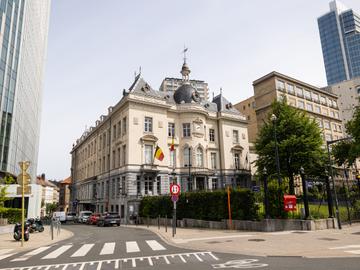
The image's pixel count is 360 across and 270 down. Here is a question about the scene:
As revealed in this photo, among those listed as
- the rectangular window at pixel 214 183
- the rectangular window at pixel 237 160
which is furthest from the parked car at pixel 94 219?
the rectangular window at pixel 237 160

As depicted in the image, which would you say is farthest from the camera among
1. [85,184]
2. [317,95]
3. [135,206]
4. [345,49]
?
[345,49]

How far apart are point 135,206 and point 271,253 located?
99.6 feet

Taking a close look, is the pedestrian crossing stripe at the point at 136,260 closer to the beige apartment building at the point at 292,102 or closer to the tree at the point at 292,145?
the tree at the point at 292,145

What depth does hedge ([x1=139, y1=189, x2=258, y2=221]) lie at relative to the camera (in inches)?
804

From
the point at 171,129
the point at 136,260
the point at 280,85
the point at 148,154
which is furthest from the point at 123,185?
the point at 280,85

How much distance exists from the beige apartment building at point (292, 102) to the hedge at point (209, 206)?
114 ft

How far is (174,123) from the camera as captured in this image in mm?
46531

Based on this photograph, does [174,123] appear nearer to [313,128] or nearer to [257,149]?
[257,149]

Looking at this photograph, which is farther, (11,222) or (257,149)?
(257,149)

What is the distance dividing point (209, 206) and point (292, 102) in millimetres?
41916

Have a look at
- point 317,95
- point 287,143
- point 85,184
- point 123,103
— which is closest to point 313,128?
point 287,143

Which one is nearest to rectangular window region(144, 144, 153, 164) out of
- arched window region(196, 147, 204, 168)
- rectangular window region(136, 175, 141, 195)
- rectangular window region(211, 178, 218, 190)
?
rectangular window region(136, 175, 141, 195)

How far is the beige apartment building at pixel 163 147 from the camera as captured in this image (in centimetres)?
4112

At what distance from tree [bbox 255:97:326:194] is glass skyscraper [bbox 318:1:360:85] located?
13937cm
